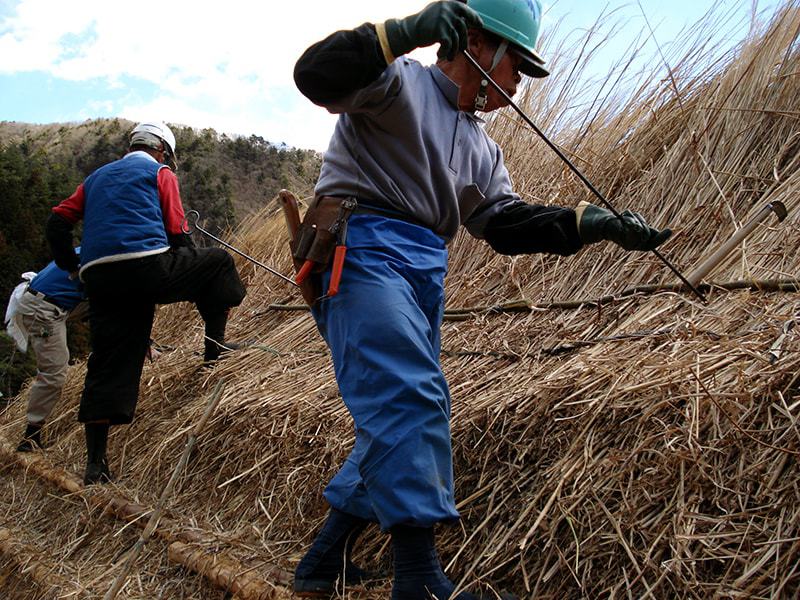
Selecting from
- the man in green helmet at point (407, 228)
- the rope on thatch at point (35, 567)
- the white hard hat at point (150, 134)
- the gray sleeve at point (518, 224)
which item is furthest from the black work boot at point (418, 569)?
the white hard hat at point (150, 134)

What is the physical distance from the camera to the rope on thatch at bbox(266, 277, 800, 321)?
2.11 m

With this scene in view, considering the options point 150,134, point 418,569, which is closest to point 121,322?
point 150,134

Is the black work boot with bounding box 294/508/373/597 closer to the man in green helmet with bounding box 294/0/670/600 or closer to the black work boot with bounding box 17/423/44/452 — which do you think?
the man in green helmet with bounding box 294/0/670/600

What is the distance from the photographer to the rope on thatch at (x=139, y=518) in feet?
6.85

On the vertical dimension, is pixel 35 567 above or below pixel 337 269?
below

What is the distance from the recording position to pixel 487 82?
198 centimetres

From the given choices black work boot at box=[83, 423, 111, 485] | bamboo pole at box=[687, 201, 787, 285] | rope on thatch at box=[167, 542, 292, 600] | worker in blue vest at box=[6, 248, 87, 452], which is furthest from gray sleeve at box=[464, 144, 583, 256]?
worker in blue vest at box=[6, 248, 87, 452]

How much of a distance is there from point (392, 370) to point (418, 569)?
0.43m

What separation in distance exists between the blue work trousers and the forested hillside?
15.1 feet

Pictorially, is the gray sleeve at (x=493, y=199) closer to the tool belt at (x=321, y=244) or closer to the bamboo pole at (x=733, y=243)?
the tool belt at (x=321, y=244)

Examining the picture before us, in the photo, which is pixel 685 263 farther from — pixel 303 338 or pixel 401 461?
pixel 303 338

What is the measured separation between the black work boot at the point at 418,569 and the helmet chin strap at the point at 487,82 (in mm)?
1096

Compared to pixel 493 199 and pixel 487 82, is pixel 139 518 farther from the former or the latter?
pixel 487 82

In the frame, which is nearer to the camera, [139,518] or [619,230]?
[619,230]
